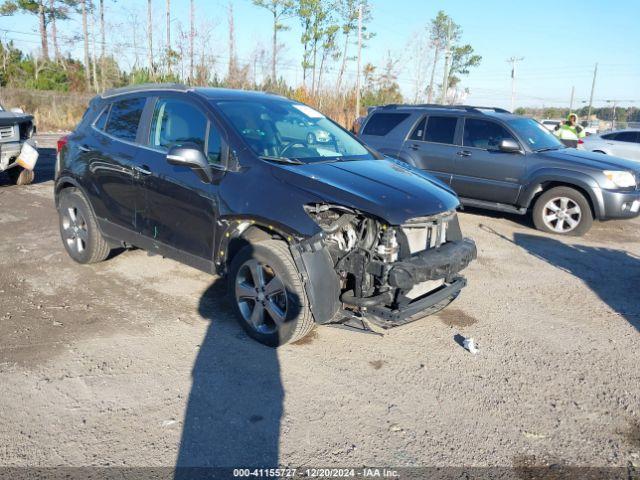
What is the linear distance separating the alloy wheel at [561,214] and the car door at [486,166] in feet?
1.75

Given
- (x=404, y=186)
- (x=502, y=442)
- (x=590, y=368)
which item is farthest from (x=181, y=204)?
(x=590, y=368)

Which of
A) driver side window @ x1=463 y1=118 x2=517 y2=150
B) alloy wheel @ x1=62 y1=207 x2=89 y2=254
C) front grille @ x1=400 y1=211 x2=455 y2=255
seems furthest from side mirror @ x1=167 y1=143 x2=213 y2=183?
driver side window @ x1=463 y1=118 x2=517 y2=150

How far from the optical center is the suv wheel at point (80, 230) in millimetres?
5449

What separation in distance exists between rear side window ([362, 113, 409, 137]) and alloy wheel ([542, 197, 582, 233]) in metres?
2.94

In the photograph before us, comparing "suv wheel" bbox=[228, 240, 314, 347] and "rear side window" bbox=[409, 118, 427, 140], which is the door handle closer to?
"suv wheel" bbox=[228, 240, 314, 347]

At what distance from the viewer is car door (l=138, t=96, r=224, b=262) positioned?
4172mm

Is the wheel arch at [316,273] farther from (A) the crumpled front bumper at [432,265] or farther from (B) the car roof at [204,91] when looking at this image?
(B) the car roof at [204,91]

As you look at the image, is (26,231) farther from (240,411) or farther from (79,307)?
(240,411)

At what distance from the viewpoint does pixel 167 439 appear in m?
2.90

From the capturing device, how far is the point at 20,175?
33.7 feet

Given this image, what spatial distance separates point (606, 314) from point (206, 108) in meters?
4.15

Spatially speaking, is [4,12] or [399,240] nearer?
[399,240]

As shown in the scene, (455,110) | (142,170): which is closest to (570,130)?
(455,110)

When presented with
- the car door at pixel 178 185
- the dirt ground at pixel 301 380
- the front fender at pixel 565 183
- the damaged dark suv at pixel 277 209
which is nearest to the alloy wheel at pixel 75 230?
the dirt ground at pixel 301 380
